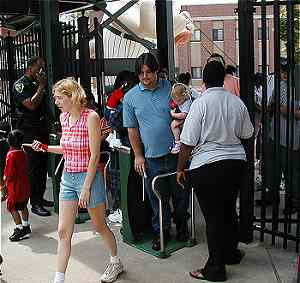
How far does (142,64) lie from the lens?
4160 mm

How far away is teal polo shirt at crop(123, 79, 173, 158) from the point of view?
4242 mm

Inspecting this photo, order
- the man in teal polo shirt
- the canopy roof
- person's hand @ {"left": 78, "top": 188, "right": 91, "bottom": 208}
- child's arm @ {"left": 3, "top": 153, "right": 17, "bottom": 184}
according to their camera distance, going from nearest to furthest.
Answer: person's hand @ {"left": 78, "top": 188, "right": 91, "bottom": 208}, the man in teal polo shirt, child's arm @ {"left": 3, "top": 153, "right": 17, "bottom": 184}, the canopy roof

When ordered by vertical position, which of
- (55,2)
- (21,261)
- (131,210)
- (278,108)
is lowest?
(21,261)

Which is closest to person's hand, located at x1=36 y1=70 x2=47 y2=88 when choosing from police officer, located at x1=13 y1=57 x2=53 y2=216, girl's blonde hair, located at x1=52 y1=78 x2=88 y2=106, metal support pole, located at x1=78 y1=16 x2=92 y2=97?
police officer, located at x1=13 y1=57 x2=53 y2=216

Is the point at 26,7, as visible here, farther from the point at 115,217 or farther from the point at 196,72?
the point at 196,72

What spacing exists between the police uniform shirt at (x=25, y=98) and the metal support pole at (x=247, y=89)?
259cm

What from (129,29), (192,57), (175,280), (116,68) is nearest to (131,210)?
(175,280)

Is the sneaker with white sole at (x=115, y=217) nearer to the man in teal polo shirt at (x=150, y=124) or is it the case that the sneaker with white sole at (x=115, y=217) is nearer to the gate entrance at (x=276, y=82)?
the man in teal polo shirt at (x=150, y=124)

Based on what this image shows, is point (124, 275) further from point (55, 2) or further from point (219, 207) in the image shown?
point (55, 2)

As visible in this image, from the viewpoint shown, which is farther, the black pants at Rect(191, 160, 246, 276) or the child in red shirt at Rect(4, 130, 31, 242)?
the child in red shirt at Rect(4, 130, 31, 242)

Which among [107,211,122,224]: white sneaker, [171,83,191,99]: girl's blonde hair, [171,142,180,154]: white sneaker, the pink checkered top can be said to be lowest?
[107,211,122,224]: white sneaker

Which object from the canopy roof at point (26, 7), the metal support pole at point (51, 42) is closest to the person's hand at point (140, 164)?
the metal support pole at point (51, 42)

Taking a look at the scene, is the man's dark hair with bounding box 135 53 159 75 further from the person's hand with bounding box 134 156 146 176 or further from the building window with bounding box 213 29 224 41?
the building window with bounding box 213 29 224 41

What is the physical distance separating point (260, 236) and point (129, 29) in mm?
6473
